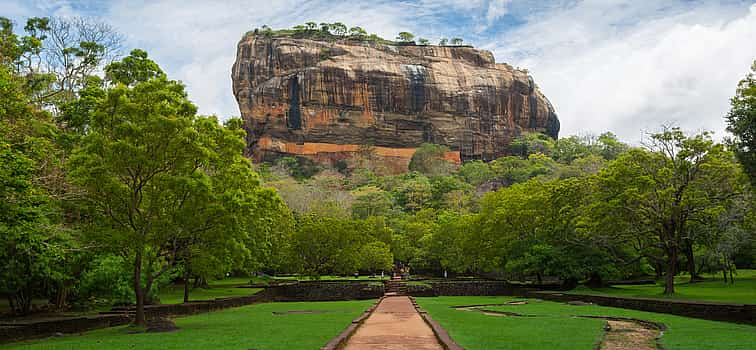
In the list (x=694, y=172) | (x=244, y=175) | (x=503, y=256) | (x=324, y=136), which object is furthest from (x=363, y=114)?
(x=244, y=175)

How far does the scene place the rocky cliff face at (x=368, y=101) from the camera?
112312mm

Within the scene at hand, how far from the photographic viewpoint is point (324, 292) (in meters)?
35.3

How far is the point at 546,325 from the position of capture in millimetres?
15398

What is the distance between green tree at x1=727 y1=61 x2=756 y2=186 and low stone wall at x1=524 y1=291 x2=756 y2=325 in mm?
5016

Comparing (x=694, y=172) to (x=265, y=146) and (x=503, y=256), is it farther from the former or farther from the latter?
(x=265, y=146)

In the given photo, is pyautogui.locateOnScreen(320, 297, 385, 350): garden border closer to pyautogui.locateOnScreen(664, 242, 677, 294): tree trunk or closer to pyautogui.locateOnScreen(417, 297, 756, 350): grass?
pyautogui.locateOnScreen(417, 297, 756, 350): grass

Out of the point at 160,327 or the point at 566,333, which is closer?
the point at 566,333

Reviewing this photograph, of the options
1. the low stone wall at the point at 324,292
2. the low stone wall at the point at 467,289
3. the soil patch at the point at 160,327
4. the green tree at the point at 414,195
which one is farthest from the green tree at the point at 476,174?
the soil patch at the point at 160,327

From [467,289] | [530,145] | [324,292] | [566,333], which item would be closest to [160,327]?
[566,333]

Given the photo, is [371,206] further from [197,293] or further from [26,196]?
[26,196]

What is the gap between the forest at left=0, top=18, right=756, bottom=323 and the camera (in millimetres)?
15656

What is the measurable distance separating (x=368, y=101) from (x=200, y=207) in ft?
324

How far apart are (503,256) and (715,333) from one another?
76.8 feet

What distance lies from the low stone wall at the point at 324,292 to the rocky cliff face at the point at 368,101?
78.8m
